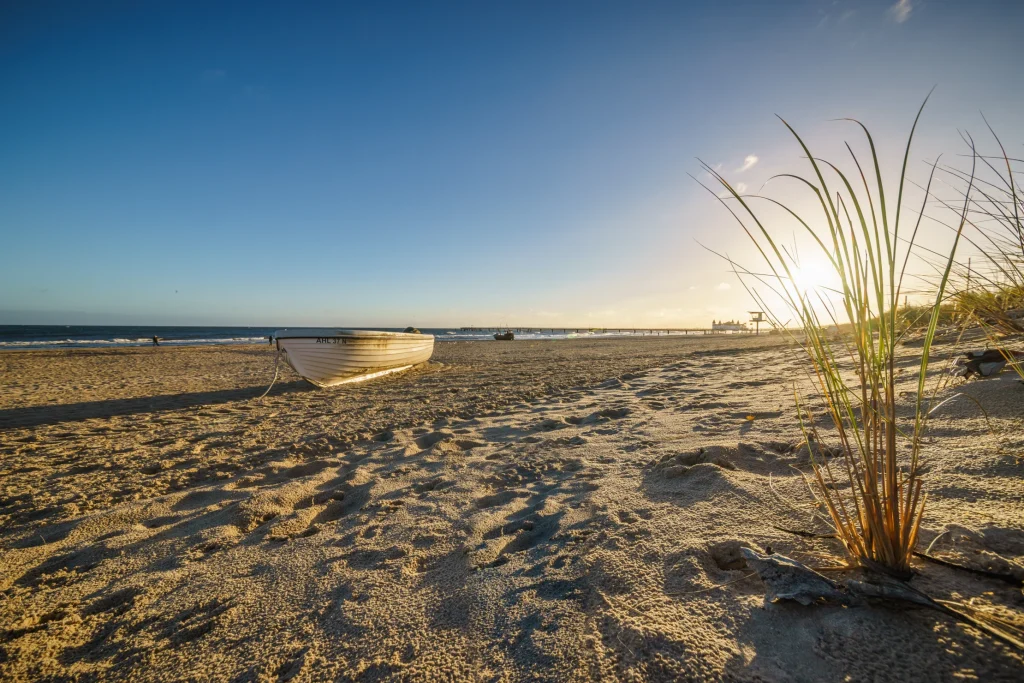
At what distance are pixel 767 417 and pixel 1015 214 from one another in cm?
194

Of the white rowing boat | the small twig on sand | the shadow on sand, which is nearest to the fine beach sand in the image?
the small twig on sand

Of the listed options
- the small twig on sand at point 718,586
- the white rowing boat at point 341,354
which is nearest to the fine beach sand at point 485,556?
the small twig on sand at point 718,586

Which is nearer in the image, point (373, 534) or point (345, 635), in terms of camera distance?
point (345, 635)

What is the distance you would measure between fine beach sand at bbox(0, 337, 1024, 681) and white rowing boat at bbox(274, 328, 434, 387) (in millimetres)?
3486

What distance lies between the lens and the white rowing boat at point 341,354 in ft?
24.8

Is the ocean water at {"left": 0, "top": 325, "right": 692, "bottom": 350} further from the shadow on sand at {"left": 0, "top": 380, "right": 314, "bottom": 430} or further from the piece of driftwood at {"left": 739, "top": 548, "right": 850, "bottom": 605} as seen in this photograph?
the piece of driftwood at {"left": 739, "top": 548, "right": 850, "bottom": 605}

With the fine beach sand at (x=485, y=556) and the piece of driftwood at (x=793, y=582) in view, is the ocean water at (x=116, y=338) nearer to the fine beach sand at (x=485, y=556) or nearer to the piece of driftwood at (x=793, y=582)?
the fine beach sand at (x=485, y=556)

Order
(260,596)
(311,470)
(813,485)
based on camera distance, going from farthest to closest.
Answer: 1. (311,470)
2. (813,485)
3. (260,596)

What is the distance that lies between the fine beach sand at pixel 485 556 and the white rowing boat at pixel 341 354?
349cm

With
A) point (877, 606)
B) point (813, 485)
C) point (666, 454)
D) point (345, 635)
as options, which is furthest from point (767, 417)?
point (345, 635)

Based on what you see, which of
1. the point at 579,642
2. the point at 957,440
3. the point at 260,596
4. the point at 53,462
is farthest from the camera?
the point at 53,462

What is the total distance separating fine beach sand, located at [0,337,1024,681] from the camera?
117 centimetres

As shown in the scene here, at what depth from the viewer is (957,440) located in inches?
86.0

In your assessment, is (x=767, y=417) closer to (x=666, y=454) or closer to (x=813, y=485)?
(x=666, y=454)
